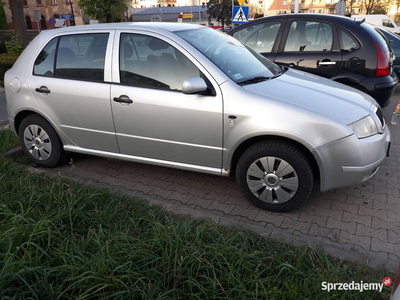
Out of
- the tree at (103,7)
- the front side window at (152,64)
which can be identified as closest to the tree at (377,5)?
the tree at (103,7)

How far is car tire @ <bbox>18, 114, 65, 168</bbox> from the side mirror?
201 cm

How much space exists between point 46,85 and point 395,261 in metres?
3.89

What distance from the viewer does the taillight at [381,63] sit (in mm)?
5055

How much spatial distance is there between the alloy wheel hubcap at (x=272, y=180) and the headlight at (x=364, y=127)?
625 millimetres

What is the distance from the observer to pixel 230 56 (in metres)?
3.63

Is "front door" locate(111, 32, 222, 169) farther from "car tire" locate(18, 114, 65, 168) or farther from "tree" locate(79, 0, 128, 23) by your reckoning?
"tree" locate(79, 0, 128, 23)

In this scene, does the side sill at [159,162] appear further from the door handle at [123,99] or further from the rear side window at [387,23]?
the rear side window at [387,23]

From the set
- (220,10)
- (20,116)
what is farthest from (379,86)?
(220,10)

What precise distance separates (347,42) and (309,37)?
60 centimetres

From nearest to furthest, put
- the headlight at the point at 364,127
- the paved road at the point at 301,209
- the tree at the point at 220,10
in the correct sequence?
the paved road at the point at 301,209
the headlight at the point at 364,127
the tree at the point at 220,10

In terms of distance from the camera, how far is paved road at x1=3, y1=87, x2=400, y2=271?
9.11 feet

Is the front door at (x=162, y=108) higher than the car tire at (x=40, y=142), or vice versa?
the front door at (x=162, y=108)

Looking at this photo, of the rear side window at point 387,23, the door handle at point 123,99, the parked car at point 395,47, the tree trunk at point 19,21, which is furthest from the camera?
the rear side window at point 387,23

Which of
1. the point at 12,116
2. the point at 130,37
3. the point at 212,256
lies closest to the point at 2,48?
the point at 12,116
